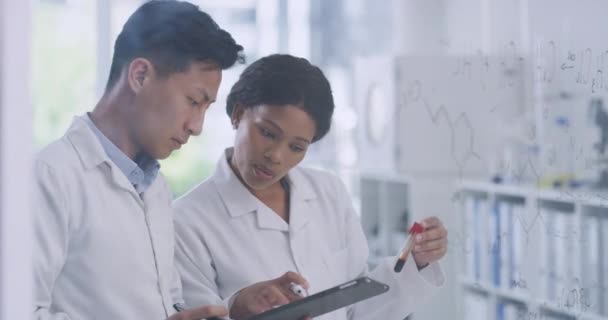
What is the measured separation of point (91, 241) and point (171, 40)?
36 centimetres

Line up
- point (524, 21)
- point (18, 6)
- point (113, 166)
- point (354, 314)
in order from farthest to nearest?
point (524, 21) < point (354, 314) < point (113, 166) < point (18, 6)

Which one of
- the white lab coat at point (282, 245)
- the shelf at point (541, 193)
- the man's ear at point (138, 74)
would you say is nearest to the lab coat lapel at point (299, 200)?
the white lab coat at point (282, 245)

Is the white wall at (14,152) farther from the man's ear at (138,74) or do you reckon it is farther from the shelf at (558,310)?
the shelf at (558,310)

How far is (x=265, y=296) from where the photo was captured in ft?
3.88

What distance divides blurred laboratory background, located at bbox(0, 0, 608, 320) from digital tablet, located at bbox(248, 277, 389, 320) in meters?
0.43

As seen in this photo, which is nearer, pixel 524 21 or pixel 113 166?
pixel 113 166

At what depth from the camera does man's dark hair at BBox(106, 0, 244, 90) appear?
116 cm

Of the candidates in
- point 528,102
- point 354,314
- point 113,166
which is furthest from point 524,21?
point 113,166

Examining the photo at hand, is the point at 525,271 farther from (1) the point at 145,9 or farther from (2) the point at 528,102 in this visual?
(1) the point at 145,9

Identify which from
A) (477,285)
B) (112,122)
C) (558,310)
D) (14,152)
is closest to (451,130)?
(477,285)

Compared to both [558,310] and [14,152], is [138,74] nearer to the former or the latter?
[14,152]

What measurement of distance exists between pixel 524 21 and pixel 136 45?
142cm

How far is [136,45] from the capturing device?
3.86 ft

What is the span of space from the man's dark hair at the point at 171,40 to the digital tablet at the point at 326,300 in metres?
0.43
